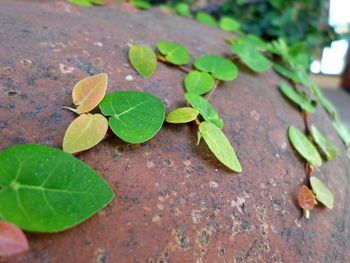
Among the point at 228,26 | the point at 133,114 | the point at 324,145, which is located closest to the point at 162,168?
the point at 133,114

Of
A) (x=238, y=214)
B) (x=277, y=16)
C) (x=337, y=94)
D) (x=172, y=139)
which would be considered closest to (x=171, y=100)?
(x=172, y=139)

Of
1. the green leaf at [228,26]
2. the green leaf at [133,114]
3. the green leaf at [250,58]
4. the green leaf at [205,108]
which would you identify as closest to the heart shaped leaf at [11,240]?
the green leaf at [133,114]

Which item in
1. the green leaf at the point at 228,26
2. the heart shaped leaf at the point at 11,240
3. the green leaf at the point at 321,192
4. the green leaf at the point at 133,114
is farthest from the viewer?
the green leaf at the point at 228,26

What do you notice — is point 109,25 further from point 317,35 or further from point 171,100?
point 317,35

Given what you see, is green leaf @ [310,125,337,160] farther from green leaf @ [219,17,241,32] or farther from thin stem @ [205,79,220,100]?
green leaf @ [219,17,241,32]

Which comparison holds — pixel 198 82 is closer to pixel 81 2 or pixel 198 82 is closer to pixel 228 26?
pixel 81 2

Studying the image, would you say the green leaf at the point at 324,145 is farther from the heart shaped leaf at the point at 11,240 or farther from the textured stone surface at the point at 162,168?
the heart shaped leaf at the point at 11,240
